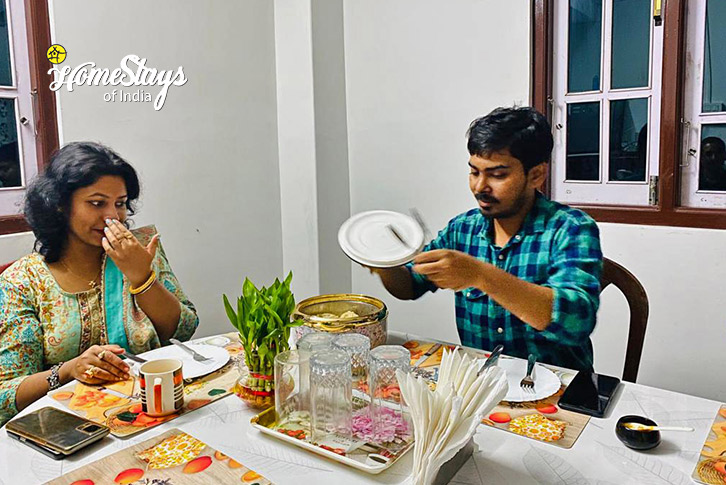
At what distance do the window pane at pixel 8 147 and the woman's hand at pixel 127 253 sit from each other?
0.60 metres

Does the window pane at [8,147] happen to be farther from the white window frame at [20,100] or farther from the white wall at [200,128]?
the white wall at [200,128]

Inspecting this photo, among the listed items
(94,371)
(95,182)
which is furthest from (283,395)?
(95,182)

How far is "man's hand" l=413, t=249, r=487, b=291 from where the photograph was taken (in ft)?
4.64

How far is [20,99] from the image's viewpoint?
2.06m

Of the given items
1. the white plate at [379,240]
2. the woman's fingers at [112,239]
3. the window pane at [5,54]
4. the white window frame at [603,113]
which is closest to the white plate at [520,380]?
the white plate at [379,240]

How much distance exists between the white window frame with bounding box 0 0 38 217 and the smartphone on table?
1121 mm

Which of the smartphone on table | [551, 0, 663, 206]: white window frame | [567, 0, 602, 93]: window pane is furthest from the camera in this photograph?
[567, 0, 602, 93]: window pane

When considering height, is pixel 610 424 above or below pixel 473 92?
below

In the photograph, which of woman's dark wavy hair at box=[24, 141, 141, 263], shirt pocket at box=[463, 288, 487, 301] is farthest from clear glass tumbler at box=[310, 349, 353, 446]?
woman's dark wavy hair at box=[24, 141, 141, 263]

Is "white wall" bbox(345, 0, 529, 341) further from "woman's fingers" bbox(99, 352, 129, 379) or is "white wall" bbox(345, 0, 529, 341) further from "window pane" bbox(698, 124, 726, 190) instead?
"woman's fingers" bbox(99, 352, 129, 379)

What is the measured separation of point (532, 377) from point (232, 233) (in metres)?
1.72

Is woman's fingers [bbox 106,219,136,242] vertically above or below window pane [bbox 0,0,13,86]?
below

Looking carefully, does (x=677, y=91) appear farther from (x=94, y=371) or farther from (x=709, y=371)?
(x=94, y=371)

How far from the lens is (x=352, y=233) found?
63.2 inches
